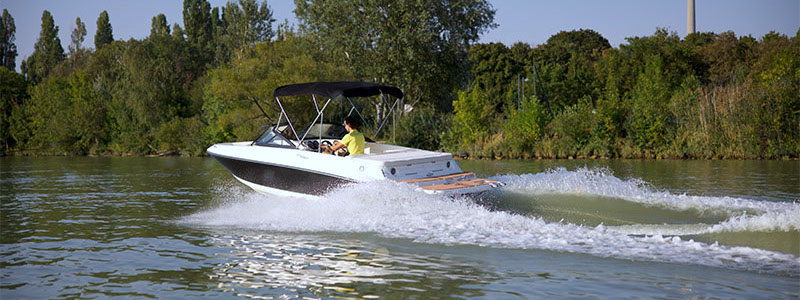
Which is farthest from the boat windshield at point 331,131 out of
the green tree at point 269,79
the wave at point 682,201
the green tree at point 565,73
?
the green tree at point 565,73

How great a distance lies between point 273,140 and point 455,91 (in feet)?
92.8

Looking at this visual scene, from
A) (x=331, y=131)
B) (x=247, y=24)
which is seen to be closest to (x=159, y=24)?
(x=247, y=24)

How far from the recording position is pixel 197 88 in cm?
5025

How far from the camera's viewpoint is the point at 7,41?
72312 millimetres

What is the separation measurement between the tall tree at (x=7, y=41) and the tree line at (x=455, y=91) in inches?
804

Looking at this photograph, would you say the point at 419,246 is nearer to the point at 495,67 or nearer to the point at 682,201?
the point at 682,201

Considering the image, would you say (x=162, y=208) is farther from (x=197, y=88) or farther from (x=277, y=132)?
(x=197, y=88)

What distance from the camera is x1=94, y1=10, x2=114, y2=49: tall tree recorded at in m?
75.4

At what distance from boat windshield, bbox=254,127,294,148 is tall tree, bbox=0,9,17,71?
233 feet

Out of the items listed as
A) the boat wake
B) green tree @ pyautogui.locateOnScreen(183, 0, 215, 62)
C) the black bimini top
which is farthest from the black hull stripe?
green tree @ pyautogui.locateOnScreen(183, 0, 215, 62)

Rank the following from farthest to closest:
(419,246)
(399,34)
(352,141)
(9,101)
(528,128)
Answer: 1. (9,101)
2. (399,34)
3. (528,128)
4. (352,141)
5. (419,246)

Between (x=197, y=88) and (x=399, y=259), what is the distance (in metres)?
45.6

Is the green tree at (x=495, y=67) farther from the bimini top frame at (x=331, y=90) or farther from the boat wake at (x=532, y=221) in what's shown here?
the boat wake at (x=532, y=221)

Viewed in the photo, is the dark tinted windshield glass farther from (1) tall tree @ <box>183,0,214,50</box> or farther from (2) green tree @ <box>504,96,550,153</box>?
(1) tall tree @ <box>183,0,214,50</box>
